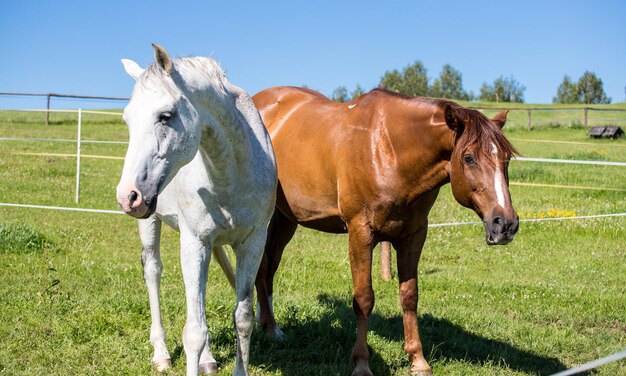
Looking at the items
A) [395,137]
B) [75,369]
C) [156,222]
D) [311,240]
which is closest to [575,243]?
[311,240]

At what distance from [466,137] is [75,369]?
2906mm

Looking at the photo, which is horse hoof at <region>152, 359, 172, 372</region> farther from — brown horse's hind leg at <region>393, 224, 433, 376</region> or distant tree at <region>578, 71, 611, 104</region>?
distant tree at <region>578, 71, 611, 104</region>

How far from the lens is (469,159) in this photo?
12.1ft

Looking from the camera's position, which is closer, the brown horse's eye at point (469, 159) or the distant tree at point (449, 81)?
the brown horse's eye at point (469, 159)

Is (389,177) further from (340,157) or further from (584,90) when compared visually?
(584,90)

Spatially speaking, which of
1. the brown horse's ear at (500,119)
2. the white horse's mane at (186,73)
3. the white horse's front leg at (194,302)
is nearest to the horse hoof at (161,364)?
the white horse's front leg at (194,302)

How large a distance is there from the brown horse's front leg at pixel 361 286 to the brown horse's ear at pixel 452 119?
92 centimetres

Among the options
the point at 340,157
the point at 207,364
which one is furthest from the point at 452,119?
the point at 207,364

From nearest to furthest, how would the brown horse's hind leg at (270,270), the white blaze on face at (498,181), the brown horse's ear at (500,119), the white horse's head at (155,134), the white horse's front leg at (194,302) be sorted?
the white horse's head at (155,134) < the white horse's front leg at (194,302) < the white blaze on face at (498,181) < the brown horse's ear at (500,119) < the brown horse's hind leg at (270,270)

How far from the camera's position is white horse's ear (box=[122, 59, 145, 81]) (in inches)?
129

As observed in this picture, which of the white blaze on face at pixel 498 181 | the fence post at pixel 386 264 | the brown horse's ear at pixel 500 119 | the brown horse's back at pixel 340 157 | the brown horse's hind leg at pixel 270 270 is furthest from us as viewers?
the fence post at pixel 386 264

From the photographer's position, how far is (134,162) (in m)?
2.71

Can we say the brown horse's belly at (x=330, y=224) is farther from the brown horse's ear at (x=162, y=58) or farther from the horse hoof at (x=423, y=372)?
the brown horse's ear at (x=162, y=58)

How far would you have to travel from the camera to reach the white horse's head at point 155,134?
268cm
